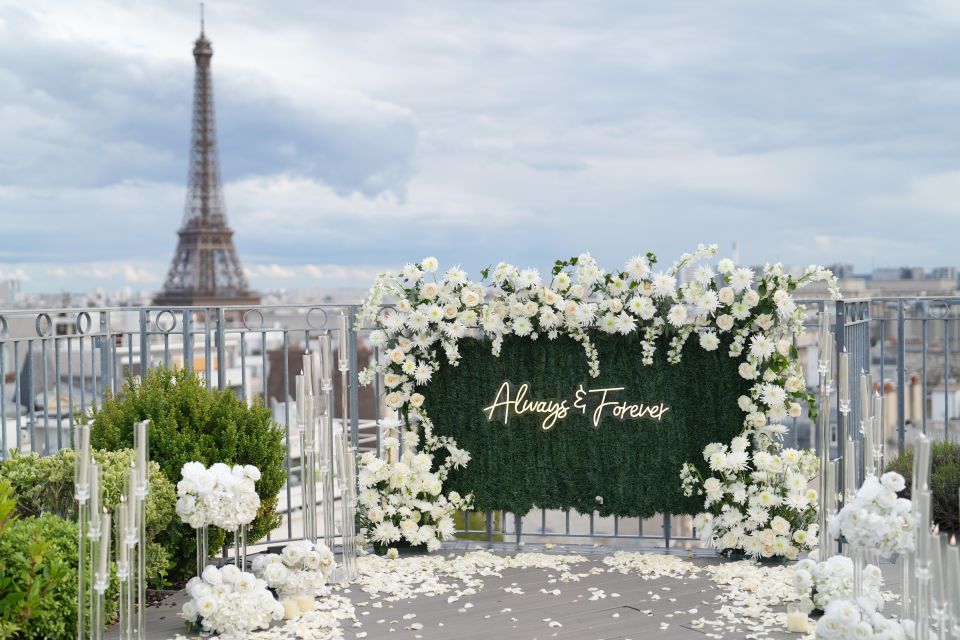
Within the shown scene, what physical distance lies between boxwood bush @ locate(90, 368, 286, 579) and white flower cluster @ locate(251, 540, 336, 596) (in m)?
0.55

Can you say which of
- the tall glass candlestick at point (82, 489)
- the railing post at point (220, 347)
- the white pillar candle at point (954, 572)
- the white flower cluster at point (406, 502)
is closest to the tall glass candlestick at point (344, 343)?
the white flower cluster at point (406, 502)

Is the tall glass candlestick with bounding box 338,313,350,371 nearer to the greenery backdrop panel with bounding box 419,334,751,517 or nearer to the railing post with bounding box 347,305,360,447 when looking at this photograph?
the railing post with bounding box 347,305,360,447

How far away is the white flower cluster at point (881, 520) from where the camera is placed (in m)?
3.01

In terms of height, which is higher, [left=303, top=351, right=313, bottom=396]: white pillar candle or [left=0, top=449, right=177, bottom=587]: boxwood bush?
[left=303, top=351, right=313, bottom=396]: white pillar candle

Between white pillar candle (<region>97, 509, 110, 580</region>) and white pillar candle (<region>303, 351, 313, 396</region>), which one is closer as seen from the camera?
white pillar candle (<region>97, 509, 110, 580</region>)

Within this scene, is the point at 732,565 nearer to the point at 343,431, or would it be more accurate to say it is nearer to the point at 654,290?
the point at 654,290

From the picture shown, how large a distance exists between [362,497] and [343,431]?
2.52 ft

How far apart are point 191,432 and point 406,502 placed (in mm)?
1341

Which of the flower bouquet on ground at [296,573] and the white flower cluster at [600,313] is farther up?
the white flower cluster at [600,313]

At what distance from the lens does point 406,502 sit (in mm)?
5117

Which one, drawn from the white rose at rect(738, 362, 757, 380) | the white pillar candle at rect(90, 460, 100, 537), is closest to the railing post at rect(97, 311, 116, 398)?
the white pillar candle at rect(90, 460, 100, 537)

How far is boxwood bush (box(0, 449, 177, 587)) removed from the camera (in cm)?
402

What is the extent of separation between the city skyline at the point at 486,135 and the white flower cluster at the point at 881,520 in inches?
80.2

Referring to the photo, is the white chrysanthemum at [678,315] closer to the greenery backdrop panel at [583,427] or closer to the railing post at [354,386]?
the greenery backdrop panel at [583,427]
